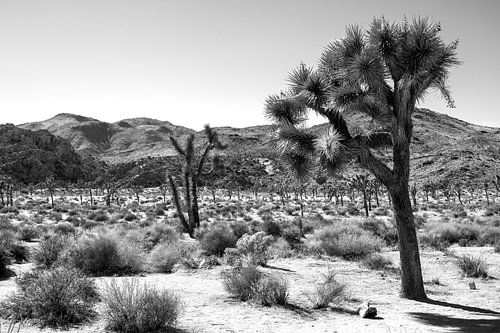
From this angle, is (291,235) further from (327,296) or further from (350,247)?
(327,296)

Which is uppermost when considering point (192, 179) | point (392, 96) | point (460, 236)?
point (392, 96)

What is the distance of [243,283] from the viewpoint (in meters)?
9.00

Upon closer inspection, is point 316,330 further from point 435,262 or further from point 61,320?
point 435,262

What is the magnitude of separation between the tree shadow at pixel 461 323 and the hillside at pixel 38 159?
72982 millimetres

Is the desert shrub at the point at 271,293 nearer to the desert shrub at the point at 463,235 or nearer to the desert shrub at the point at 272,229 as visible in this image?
the desert shrub at the point at 463,235

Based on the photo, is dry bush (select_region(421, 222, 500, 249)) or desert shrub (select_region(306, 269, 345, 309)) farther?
dry bush (select_region(421, 222, 500, 249))

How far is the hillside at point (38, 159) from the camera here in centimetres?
7412

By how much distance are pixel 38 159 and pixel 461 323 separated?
8203 cm

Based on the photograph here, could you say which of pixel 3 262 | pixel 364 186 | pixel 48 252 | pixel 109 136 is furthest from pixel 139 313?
pixel 109 136

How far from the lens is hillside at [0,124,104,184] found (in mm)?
74125

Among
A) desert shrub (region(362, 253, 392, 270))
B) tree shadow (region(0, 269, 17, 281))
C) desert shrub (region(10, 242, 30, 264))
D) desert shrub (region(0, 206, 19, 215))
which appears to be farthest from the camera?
desert shrub (region(0, 206, 19, 215))

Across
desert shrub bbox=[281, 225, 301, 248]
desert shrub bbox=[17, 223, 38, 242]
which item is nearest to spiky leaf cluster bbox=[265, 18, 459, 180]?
desert shrub bbox=[281, 225, 301, 248]

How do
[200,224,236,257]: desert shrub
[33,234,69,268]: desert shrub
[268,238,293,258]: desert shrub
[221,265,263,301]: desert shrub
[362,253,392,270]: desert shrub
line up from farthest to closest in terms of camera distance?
1. [200,224,236,257]: desert shrub
2. [268,238,293,258]: desert shrub
3. [362,253,392,270]: desert shrub
4. [33,234,69,268]: desert shrub
5. [221,265,263,301]: desert shrub

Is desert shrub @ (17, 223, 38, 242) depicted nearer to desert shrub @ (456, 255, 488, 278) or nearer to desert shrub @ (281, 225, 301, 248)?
desert shrub @ (281, 225, 301, 248)
